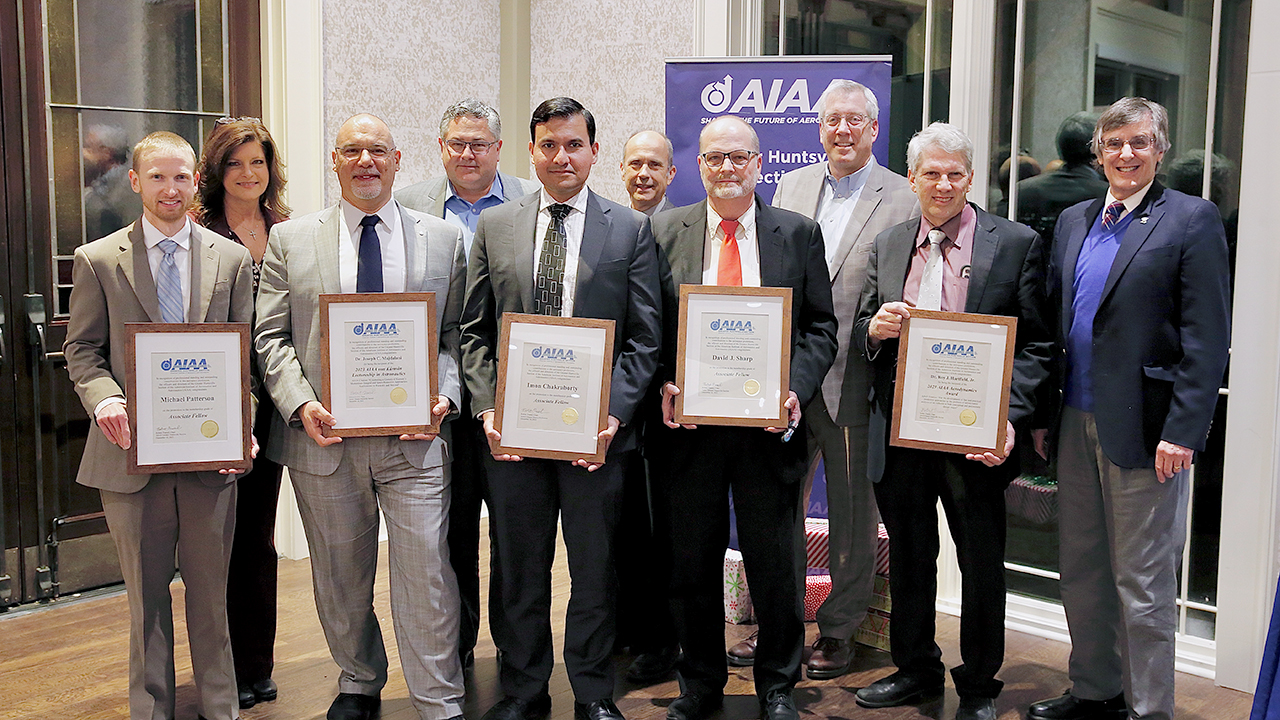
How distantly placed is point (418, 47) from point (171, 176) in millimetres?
2527

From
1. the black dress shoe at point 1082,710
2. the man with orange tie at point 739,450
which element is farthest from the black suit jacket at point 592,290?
the black dress shoe at point 1082,710

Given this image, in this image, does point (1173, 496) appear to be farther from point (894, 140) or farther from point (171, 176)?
point (171, 176)

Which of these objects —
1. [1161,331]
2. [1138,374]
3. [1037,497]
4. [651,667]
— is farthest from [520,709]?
[1037,497]

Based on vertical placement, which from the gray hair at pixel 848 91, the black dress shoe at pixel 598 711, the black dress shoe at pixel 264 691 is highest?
the gray hair at pixel 848 91

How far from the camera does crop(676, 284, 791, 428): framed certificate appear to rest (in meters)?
2.88

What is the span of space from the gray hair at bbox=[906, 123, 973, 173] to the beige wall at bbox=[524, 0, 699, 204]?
2134 millimetres

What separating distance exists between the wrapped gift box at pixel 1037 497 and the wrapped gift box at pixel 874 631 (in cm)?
85

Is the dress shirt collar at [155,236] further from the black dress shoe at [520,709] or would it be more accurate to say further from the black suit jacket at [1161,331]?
the black suit jacket at [1161,331]

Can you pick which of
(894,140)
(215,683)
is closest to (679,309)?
(215,683)

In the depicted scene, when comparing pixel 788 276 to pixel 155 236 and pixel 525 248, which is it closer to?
pixel 525 248

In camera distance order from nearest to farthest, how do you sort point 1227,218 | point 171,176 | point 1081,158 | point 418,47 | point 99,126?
1. point 171,176
2. point 1227,218
3. point 1081,158
4. point 99,126
5. point 418,47

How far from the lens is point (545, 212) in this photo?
298cm

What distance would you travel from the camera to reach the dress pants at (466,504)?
121 inches

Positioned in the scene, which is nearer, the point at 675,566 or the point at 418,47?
→ the point at 675,566
